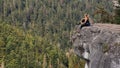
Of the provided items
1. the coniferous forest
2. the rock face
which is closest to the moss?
the rock face

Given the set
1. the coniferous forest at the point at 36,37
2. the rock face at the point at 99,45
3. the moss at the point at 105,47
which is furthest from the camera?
the coniferous forest at the point at 36,37

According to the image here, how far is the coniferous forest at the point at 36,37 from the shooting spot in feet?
304

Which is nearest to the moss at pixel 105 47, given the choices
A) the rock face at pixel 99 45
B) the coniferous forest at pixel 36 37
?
the rock face at pixel 99 45

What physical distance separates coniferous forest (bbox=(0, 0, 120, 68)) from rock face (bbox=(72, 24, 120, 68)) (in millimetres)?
10418

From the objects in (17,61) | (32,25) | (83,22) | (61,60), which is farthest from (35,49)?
(83,22)

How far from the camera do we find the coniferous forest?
92600 millimetres

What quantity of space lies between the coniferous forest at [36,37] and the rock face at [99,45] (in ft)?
34.2

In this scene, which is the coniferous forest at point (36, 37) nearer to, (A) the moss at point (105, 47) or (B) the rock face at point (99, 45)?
(B) the rock face at point (99, 45)

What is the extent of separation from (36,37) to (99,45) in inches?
4452

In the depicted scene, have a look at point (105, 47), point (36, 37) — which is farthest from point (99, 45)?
point (36, 37)

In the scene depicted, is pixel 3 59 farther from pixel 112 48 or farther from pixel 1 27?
pixel 112 48

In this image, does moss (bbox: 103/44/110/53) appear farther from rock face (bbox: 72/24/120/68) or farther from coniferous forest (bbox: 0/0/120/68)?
coniferous forest (bbox: 0/0/120/68)

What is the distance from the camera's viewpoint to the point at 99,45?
23234 mm

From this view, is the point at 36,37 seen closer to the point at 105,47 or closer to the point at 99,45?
the point at 99,45
